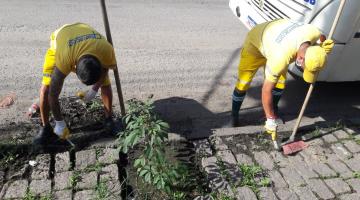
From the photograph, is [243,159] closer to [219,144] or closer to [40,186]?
[219,144]

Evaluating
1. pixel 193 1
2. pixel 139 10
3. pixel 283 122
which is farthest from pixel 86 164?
pixel 193 1

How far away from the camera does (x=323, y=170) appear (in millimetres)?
4152

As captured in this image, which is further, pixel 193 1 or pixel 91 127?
pixel 193 1

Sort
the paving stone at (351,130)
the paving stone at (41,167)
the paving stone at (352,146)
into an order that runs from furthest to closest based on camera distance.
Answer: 1. the paving stone at (351,130)
2. the paving stone at (352,146)
3. the paving stone at (41,167)

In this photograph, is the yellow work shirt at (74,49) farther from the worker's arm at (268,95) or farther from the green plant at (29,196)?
the worker's arm at (268,95)

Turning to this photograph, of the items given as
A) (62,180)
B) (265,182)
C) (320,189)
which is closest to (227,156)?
(265,182)

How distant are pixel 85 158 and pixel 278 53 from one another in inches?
89.8

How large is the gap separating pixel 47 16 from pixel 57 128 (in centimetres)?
424

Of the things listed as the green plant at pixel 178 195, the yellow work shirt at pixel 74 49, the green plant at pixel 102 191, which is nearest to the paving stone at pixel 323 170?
the green plant at pixel 178 195

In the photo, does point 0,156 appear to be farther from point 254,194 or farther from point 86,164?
point 254,194

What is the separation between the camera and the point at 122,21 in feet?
25.4

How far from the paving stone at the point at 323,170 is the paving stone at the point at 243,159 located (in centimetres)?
68

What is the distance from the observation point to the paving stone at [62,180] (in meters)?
3.72

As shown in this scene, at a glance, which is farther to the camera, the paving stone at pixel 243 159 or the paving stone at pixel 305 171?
the paving stone at pixel 243 159
